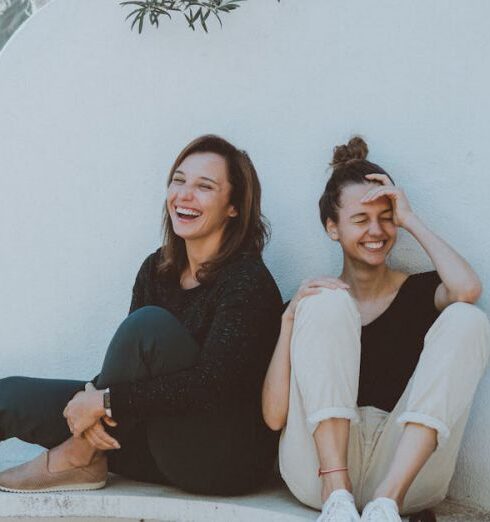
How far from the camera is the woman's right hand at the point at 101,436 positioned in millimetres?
2980

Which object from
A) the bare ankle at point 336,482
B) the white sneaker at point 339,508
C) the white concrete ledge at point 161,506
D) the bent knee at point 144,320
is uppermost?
the bent knee at point 144,320

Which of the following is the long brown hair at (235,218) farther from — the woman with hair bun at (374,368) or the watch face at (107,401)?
the watch face at (107,401)

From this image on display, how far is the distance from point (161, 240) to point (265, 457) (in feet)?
3.62

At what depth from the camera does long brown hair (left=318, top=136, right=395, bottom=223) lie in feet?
10.4

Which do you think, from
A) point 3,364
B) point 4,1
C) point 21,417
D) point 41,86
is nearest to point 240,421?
point 21,417

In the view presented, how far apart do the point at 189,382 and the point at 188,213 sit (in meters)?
0.65

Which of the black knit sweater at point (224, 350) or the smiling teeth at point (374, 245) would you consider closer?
the black knit sweater at point (224, 350)

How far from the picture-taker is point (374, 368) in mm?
3072

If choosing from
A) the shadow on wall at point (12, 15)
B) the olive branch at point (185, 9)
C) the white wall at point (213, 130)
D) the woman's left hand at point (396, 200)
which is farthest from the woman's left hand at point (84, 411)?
the shadow on wall at point (12, 15)

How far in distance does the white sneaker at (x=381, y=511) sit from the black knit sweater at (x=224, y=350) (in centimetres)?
59

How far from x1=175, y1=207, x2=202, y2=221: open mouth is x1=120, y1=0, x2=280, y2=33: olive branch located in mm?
760

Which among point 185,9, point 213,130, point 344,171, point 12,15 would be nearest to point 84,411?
point 344,171

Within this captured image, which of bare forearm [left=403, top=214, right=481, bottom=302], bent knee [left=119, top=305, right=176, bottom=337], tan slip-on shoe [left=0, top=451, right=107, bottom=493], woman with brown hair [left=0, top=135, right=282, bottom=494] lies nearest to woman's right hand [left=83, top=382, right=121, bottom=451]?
woman with brown hair [left=0, top=135, right=282, bottom=494]

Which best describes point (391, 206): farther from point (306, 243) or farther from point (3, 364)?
point (3, 364)
